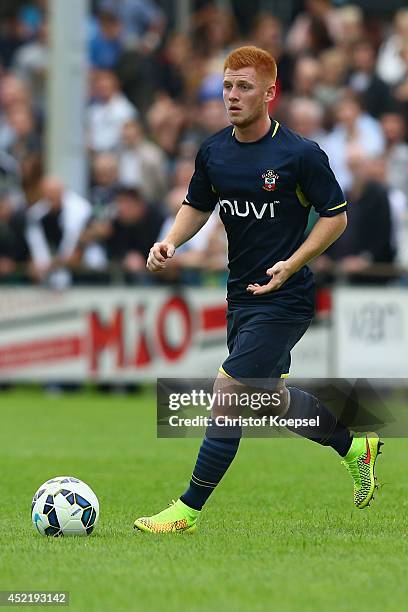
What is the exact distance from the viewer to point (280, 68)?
20656 millimetres

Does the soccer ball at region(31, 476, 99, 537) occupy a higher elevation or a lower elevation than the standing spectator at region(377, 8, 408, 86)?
lower

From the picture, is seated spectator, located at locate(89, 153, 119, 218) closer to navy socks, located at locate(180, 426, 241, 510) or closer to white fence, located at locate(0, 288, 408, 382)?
white fence, located at locate(0, 288, 408, 382)

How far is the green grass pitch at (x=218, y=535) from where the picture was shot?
6012 millimetres

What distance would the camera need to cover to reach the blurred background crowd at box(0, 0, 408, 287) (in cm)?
1712

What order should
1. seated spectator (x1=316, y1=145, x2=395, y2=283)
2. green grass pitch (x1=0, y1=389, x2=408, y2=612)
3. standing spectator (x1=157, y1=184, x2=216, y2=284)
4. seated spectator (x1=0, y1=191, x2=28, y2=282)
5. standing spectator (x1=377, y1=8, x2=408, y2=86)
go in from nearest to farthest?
1. green grass pitch (x1=0, y1=389, x2=408, y2=612)
2. seated spectator (x1=316, y1=145, x2=395, y2=283)
3. standing spectator (x1=157, y1=184, x2=216, y2=284)
4. seated spectator (x1=0, y1=191, x2=28, y2=282)
5. standing spectator (x1=377, y1=8, x2=408, y2=86)

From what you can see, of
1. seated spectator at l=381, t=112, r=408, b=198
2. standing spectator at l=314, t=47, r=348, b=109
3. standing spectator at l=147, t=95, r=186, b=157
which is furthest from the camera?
standing spectator at l=147, t=95, r=186, b=157

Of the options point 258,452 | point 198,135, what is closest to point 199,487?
point 258,452

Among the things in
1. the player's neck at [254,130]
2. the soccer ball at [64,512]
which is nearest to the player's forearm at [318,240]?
the player's neck at [254,130]

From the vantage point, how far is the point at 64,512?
752 cm

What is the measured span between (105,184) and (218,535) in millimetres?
11784

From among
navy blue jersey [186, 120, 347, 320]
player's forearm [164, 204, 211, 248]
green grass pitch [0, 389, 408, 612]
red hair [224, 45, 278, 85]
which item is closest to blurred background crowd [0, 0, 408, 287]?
green grass pitch [0, 389, 408, 612]

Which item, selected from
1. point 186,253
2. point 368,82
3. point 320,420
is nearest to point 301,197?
point 320,420

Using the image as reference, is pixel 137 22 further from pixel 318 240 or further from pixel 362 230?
pixel 318 240

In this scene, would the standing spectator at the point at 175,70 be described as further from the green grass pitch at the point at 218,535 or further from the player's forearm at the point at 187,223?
the player's forearm at the point at 187,223
